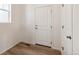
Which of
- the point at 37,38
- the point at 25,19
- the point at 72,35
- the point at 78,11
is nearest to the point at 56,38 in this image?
the point at 37,38

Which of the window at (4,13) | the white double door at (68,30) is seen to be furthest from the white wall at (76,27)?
the window at (4,13)

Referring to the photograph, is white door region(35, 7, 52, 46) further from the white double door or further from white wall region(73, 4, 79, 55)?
white wall region(73, 4, 79, 55)

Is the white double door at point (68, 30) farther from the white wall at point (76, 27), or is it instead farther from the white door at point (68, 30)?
the white wall at point (76, 27)

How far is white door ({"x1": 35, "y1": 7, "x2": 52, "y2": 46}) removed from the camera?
4039 millimetres

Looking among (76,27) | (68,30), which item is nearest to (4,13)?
(68,30)

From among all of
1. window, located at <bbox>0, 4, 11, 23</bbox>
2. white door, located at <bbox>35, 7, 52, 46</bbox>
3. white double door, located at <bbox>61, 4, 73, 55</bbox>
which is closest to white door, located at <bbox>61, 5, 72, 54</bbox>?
white double door, located at <bbox>61, 4, 73, 55</bbox>

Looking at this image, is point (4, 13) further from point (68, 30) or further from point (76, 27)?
point (76, 27)

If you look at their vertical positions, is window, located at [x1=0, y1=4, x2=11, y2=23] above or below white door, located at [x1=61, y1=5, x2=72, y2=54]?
→ above

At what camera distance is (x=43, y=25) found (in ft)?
13.8
